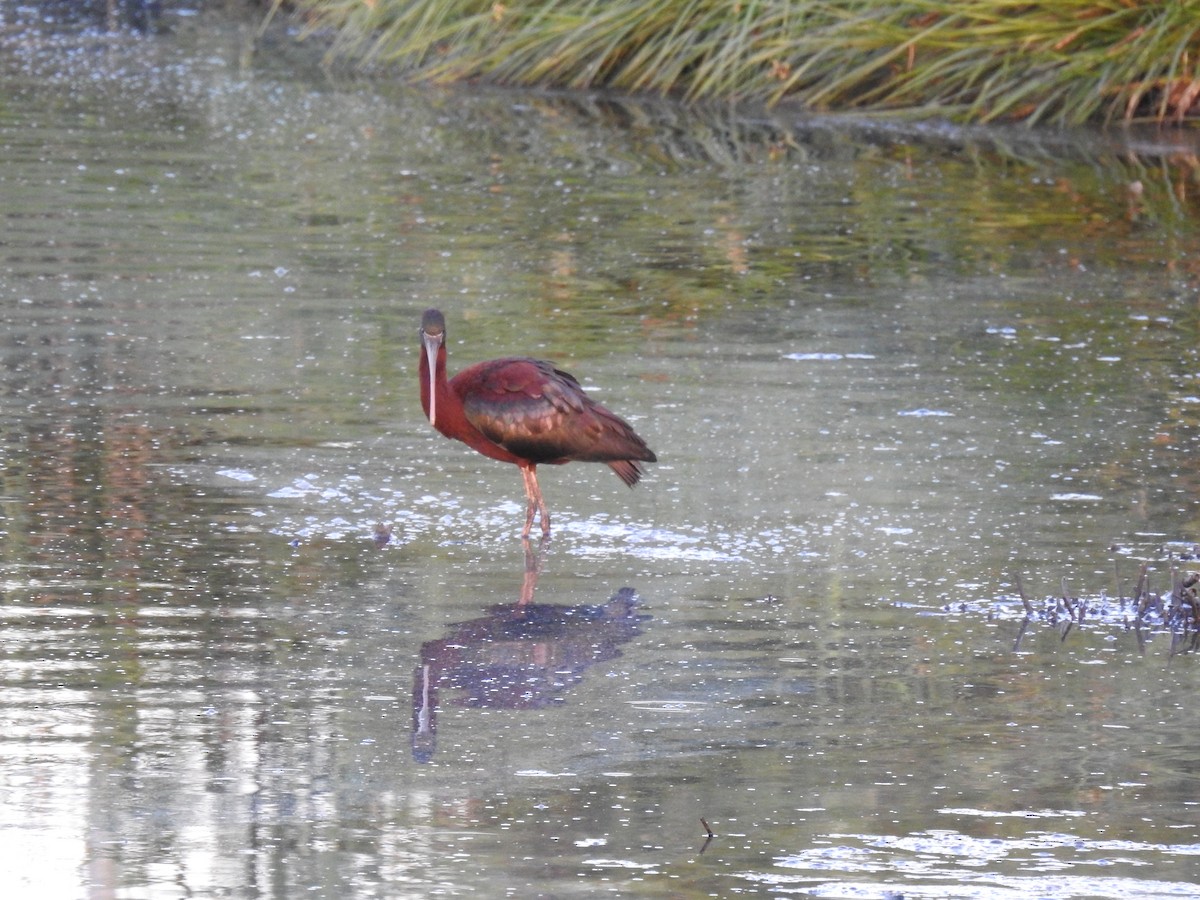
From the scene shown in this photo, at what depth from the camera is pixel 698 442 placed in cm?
885

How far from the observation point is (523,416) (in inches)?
297

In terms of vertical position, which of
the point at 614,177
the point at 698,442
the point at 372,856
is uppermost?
the point at 614,177

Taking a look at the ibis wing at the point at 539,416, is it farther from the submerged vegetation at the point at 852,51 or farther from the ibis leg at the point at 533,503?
the submerged vegetation at the point at 852,51

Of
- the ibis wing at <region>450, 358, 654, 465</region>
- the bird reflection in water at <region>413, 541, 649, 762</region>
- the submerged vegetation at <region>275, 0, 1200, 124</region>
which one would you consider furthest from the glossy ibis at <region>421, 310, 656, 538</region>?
the submerged vegetation at <region>275, 0, 1200, 124</region>

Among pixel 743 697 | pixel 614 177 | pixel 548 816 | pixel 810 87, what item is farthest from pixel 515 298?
pixel 810 87

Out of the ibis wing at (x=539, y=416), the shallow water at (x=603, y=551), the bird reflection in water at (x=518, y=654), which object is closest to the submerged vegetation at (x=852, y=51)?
the shallow water at (x=603, y=551)

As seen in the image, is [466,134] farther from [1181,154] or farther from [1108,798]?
[1108,798]

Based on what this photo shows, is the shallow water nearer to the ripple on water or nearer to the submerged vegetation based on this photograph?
the ripple on water

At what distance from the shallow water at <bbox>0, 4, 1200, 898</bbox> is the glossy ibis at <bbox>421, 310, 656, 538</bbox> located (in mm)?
268

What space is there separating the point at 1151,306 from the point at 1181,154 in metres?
6.34

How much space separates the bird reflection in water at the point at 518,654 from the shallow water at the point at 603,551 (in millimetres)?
17

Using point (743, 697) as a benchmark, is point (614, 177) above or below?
above

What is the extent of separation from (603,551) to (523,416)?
505 mm

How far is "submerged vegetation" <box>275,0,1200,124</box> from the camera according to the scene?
1864 cm
